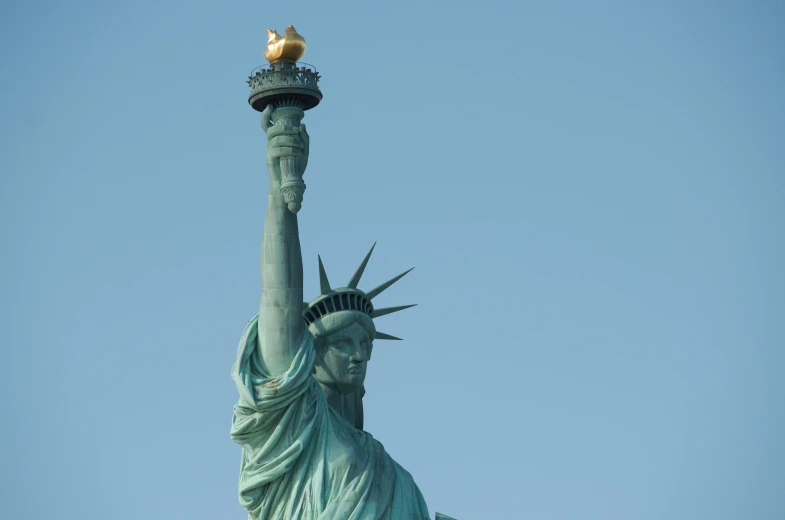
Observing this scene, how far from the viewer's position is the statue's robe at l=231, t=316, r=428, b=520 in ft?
107

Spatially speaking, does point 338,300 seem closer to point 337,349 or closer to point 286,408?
point 337,349

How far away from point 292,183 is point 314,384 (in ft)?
9.71

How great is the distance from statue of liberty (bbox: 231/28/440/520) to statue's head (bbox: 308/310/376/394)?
1069 millimetres

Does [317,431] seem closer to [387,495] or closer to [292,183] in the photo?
[387,495]

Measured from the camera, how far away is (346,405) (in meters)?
34.8

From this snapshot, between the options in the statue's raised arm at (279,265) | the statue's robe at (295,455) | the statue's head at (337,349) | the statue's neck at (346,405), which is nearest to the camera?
the statue's robe at (295,455)

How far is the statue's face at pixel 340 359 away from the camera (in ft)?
113

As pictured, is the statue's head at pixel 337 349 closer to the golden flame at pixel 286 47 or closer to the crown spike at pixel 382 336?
the crown spike at pixel 382 336

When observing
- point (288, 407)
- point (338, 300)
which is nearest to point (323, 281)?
point (338, 300)

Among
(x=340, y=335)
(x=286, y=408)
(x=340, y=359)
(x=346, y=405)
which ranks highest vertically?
(x=340, y=335)

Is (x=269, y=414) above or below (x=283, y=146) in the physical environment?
below

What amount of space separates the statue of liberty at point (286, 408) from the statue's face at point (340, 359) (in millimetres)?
1095

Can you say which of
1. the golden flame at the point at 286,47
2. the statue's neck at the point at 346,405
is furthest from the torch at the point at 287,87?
the statue's neck at the point at 346,405

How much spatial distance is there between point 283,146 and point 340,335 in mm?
3274
